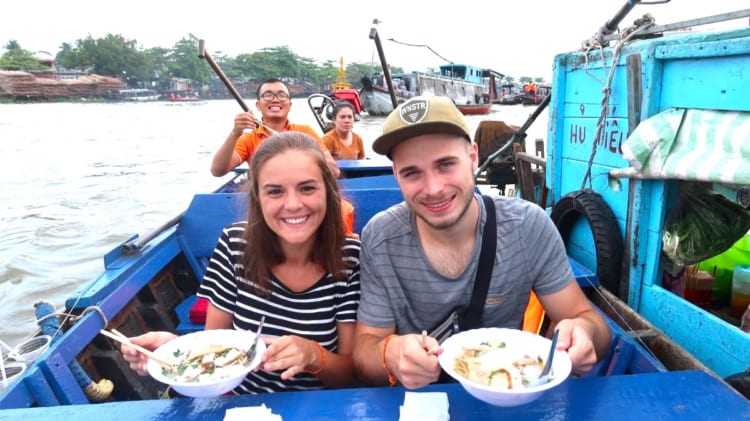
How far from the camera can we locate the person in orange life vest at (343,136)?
6.14 meters

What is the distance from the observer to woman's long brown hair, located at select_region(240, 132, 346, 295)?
175cm

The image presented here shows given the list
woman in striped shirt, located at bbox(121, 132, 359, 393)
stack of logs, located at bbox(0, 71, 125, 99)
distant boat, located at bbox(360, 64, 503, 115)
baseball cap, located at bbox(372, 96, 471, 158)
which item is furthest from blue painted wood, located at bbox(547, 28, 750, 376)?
stack of logs, located at bbox(0, 71, 125, 99)

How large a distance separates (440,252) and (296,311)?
0.58 metres

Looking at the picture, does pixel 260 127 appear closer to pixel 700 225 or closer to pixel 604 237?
pixel 604 237

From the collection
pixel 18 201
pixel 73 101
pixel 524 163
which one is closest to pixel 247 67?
pixel 73 101

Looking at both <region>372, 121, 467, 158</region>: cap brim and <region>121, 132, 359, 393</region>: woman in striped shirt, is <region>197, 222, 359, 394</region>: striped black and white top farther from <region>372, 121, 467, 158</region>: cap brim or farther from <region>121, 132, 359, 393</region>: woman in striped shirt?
<region>372, 121, 467, 158</region>: cap brim

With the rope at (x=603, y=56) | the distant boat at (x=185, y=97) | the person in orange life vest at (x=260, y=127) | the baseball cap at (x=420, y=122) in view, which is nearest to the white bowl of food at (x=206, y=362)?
the baseball cap at (x=420, y=122)

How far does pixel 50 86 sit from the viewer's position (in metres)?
52.0

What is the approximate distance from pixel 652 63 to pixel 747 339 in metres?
1.28

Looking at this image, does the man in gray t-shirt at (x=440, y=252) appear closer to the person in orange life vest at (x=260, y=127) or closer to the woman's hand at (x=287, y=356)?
the woman's hand at (x=287, y=356)

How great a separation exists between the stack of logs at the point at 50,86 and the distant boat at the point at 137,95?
50.7 inches

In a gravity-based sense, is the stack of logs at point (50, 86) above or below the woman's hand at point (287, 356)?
above

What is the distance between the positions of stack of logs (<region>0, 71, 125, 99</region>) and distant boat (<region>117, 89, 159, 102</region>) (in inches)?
50.7

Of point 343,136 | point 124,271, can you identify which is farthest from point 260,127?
point 343,136
